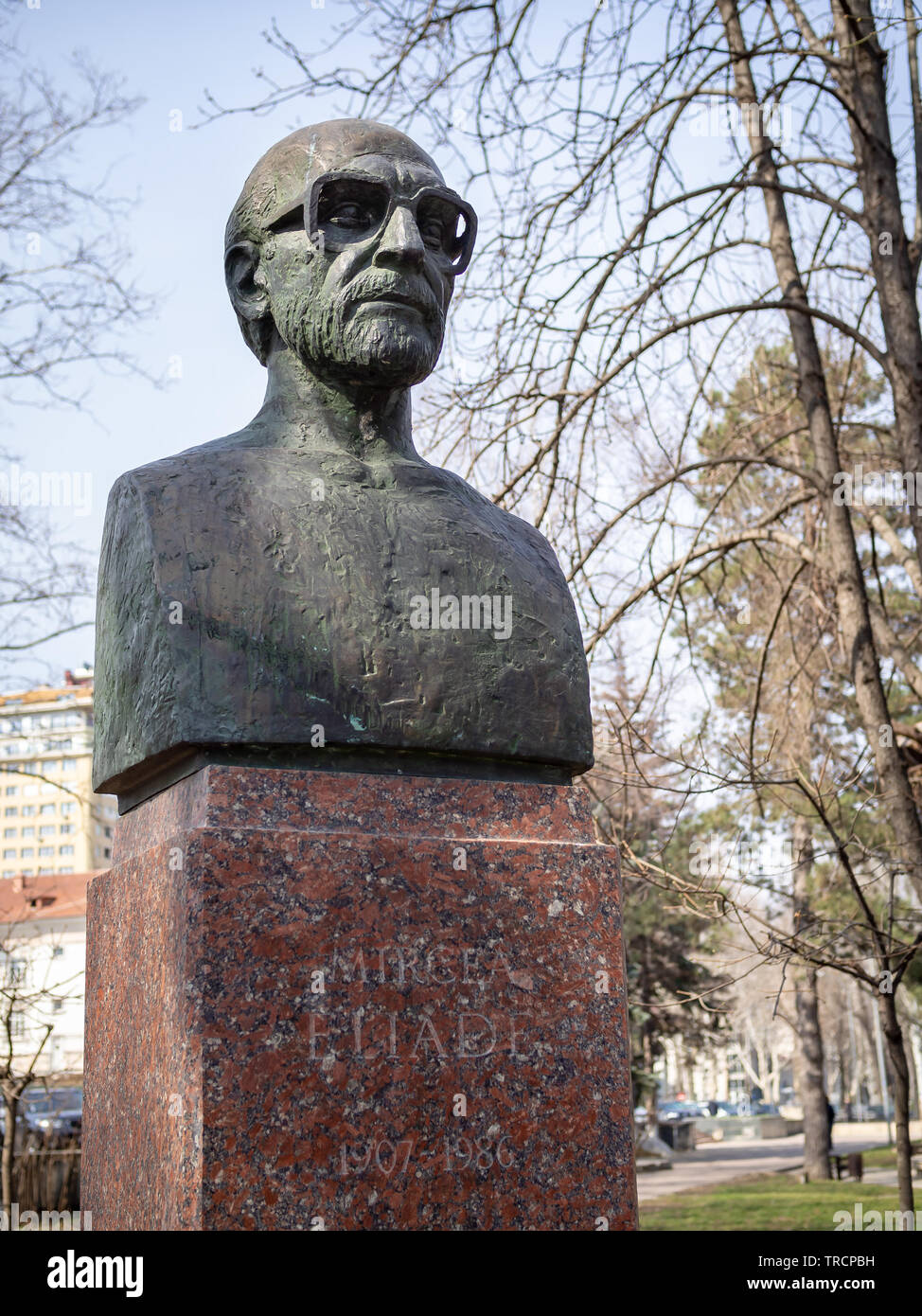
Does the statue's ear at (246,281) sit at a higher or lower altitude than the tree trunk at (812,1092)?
higher

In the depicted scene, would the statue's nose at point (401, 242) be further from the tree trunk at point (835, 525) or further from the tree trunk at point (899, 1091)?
the tree trunk at point (899, 1091)

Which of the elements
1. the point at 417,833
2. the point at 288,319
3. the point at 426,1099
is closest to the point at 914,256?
the point at 288,319

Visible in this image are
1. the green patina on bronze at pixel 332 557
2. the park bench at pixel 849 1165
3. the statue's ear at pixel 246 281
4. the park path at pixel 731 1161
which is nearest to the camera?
the green patina on bronze at pixel 332 557

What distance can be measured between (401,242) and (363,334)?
24 centimetres

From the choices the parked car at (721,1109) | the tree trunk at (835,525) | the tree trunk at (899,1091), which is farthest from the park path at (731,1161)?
the parked car at (721,1109)

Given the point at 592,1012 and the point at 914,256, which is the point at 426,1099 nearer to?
the point at 592,1012

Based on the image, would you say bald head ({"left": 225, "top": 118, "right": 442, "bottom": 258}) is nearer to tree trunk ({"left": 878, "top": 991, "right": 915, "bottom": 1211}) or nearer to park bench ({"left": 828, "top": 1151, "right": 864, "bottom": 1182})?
tree trunk ({"left": 878, "top": 991, "right": 915, "bottom": 1211})

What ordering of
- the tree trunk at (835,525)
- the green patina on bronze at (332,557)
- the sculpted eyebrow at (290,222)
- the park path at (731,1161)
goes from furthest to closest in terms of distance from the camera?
the park path at (731,1161) < the tree trunk at (835,525) < the sculpted eyebrow at (290,222) < the green patina on bronze at (332,557)

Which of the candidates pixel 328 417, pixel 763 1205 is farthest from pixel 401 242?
pixel 763 1205

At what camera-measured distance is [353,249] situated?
3.46 m

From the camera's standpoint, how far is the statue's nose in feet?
11.2

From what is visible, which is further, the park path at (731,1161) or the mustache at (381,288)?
the park path at (731,1161)

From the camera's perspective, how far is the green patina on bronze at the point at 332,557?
313 cm
